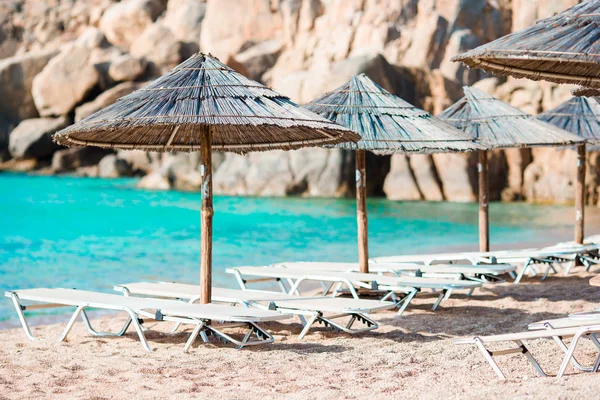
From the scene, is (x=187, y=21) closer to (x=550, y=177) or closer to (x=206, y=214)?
→ (x=550, y=177)

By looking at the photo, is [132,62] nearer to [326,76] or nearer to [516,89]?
[326,76]

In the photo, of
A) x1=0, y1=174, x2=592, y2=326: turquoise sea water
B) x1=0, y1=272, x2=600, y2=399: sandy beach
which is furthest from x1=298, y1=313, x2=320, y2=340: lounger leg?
x1=0, y1=174, x2=592, y2=326: turquoise sea water

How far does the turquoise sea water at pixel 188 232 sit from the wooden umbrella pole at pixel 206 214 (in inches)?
135

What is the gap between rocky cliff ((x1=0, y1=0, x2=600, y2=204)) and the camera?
26.8 meters

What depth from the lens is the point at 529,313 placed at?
7.34m

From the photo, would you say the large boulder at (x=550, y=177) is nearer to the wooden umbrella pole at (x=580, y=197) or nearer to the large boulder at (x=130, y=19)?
the wooden umbrella pole at (x=580, y=197)

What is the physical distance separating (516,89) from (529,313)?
65.8ft

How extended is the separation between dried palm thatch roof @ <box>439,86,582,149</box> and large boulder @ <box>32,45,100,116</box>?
27406 millimetres

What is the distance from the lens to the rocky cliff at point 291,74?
87.9ft

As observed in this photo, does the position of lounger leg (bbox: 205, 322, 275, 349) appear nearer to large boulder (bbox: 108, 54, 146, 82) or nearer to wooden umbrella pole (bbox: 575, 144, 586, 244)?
wooden umbrella pole (bbox: 575, 144, 586, 244)

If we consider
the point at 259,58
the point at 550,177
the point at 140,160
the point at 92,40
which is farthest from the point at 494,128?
the point at 92,40

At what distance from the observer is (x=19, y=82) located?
36.3m

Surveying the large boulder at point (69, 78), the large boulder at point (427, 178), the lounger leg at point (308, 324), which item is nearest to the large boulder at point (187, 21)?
the large boulder at point (69, 78)

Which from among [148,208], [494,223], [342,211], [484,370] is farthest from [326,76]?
[484,370]
